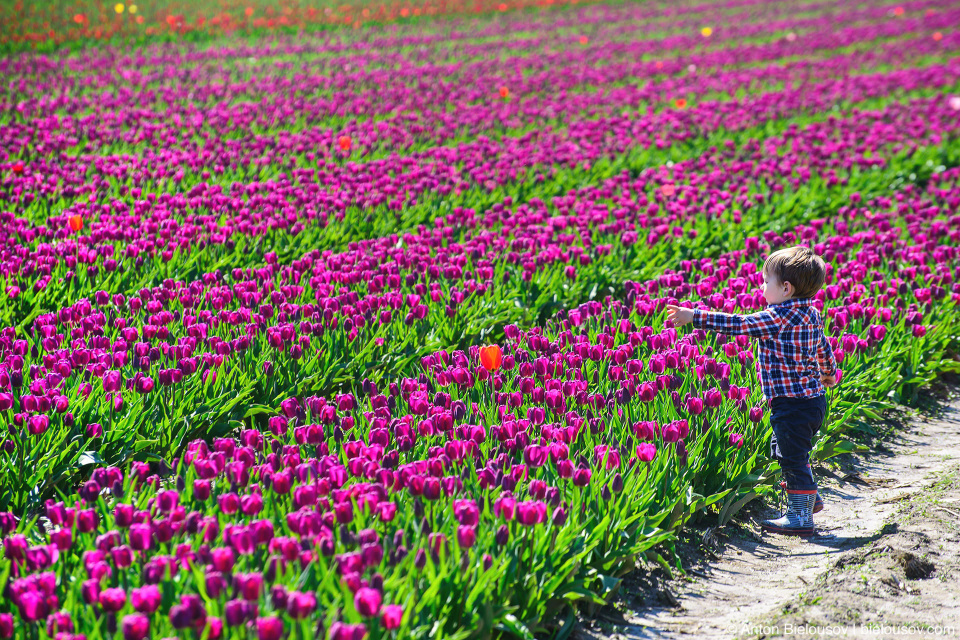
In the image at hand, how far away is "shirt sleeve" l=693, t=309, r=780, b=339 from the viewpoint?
3779mm

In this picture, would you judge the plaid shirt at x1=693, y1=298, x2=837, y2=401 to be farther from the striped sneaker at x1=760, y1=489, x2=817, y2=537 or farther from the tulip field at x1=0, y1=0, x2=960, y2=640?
the striped sneaker at x1=760, y1=489, x2=817, y2=537

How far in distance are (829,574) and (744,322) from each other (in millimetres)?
1095

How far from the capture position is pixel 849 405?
469cm

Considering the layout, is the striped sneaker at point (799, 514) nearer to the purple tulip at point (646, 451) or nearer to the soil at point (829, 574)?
the soil at point (829, 574)

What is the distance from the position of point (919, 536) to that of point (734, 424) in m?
0.89

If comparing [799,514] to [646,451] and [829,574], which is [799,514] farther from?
[646,451]

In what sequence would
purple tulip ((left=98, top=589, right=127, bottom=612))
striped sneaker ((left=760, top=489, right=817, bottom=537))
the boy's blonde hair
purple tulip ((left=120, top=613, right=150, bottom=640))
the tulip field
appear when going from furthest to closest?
striped sneaker ((left=760, top=489, right=817, bottom=537)) → the boy's blonde hair → the tulip field → purple tulip ((left=98, top=589, right=127, bottom=612)) → purple tulip ((left=120, top=613, right=150, bottom=640))

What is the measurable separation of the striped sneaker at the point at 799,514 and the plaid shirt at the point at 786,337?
443 millimetres

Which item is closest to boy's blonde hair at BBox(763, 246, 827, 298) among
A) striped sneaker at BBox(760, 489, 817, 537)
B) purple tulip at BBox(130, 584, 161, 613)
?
striped sneaker at BBox(760, 489, 817, 537)

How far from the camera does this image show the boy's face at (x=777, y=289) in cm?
378

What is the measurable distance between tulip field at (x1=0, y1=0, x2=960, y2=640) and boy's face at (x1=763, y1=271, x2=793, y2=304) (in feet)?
1.66

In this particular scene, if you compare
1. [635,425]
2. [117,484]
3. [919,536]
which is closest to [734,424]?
[635,425]

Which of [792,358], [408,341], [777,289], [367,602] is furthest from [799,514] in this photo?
[408,341]

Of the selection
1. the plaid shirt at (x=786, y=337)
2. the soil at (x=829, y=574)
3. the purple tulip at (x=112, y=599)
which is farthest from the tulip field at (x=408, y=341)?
the plaid shirt at (x=786, y=337)
